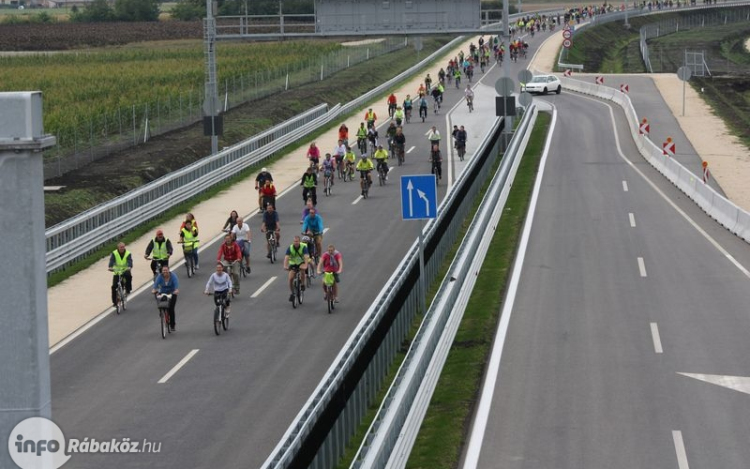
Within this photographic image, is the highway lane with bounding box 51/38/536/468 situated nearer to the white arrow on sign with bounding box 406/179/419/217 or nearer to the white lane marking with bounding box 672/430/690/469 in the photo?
the white arrow on sign with bounding box 406/179/419/217

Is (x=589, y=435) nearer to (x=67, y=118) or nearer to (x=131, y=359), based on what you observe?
(x=131, y=359)

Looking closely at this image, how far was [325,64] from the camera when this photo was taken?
85.1 m

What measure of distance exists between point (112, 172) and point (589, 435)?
1163 inches

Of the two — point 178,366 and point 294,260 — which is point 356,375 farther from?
point 294,260

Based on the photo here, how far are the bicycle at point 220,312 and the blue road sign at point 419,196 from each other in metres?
3.69

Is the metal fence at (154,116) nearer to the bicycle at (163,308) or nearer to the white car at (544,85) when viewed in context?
the white car at (544,85)

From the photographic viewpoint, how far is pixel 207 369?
19906 mm

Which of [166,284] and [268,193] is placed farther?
[268,193]

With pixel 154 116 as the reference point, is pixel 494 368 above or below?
below

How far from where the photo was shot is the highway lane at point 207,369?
1638cm

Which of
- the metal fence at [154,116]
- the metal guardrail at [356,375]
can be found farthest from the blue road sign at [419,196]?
the metal fence at [154,116]

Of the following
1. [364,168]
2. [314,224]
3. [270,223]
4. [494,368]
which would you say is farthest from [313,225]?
[364,168]

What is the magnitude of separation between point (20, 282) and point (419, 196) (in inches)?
614

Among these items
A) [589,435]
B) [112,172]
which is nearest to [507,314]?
[589,435]
